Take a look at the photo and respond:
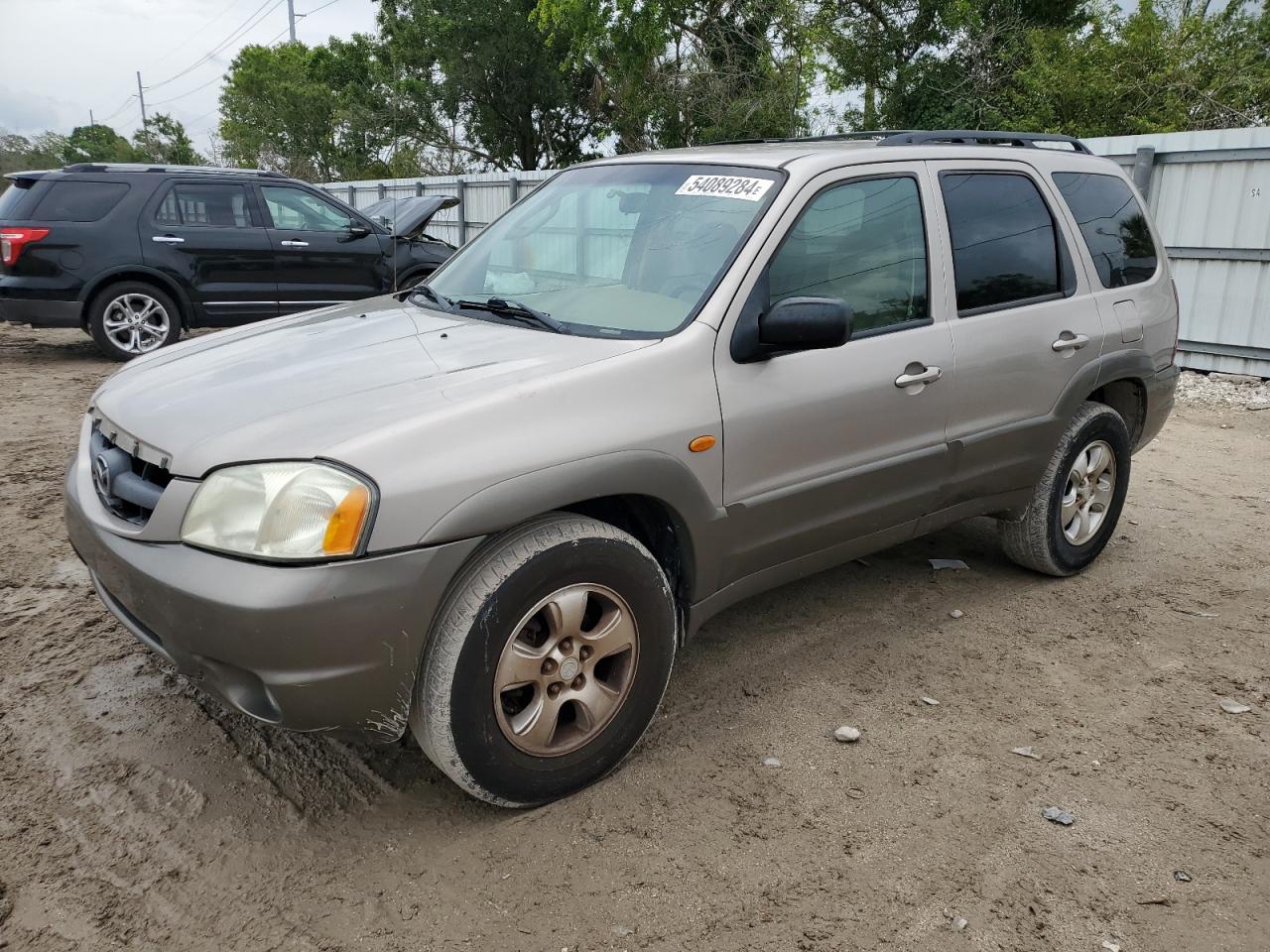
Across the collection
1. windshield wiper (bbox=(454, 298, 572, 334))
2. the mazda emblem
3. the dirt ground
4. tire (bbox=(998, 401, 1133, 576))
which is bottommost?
the dirt ground

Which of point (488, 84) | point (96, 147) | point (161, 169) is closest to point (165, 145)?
point (96, 147)

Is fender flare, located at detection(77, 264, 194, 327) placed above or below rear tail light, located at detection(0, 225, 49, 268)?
below

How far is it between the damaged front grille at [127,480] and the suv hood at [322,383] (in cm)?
8

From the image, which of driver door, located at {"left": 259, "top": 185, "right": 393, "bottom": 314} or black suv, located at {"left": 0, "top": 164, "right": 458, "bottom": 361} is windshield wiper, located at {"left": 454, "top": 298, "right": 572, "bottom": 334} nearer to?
black suv, located at {"left": 0, "top": 164, "right": 458, "bottom": 361}

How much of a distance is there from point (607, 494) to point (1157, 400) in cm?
319

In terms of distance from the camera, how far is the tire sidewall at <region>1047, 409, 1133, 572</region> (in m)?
4.33

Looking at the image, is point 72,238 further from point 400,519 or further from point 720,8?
point 720,8

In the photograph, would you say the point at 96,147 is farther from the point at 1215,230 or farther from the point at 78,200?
the point at 1215,230

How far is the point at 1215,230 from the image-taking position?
29.6 feet

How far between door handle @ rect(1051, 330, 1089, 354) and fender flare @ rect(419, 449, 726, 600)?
1.86 metres

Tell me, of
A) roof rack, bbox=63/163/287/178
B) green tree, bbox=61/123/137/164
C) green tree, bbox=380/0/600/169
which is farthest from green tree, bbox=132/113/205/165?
roof rack, bbox=63/163/287/178

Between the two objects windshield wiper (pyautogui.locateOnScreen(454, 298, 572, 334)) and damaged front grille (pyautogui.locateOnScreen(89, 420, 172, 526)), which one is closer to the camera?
damaged front grille (pyautogui.locateOnScreen(89, 420, 172, 526))

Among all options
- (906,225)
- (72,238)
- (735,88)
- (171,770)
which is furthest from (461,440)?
(735,88)

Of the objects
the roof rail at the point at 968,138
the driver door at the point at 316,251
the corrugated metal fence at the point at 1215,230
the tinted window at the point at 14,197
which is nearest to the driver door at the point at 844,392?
the roof rail at the point at 968,138
